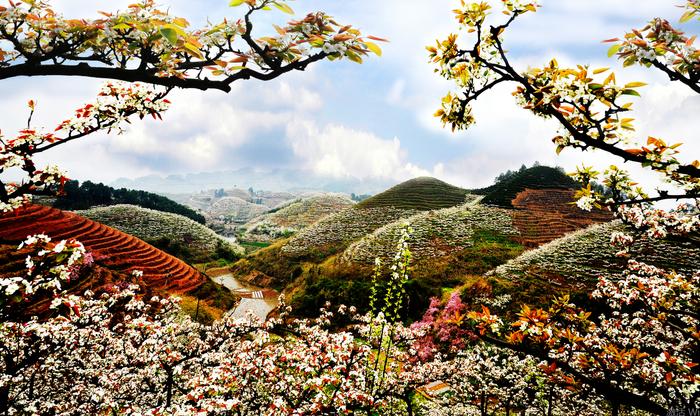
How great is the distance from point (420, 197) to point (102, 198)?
254ft

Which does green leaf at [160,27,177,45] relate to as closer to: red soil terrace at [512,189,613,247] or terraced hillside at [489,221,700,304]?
terraced hillside at [489,221,700,304]

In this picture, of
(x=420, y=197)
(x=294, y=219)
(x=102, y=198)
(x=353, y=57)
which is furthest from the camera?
(x=294, y=219)

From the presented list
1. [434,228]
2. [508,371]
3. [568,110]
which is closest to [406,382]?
[508,371]

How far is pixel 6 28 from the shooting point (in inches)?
95.4

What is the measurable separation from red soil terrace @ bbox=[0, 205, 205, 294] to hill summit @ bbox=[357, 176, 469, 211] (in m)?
34.5

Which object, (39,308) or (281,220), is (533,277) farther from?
(281,220)

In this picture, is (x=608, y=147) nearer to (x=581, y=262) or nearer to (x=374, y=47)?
(x=374, y=47)

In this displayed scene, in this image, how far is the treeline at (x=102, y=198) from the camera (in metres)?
65.2

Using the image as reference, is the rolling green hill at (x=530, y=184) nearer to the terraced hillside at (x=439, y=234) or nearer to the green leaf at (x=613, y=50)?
the terraced hillside at (x=439, y=234)

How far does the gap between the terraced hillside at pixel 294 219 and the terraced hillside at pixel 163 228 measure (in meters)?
17.4

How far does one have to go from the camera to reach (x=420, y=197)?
58031 mm

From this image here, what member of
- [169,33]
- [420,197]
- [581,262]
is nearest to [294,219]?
[420,197]

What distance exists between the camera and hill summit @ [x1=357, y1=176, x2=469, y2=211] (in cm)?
5387

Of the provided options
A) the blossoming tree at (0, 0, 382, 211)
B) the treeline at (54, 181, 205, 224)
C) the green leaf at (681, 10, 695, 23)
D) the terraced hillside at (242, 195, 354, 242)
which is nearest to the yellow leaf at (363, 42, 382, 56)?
the blossoming tree at (0, 0, 382, 211)
